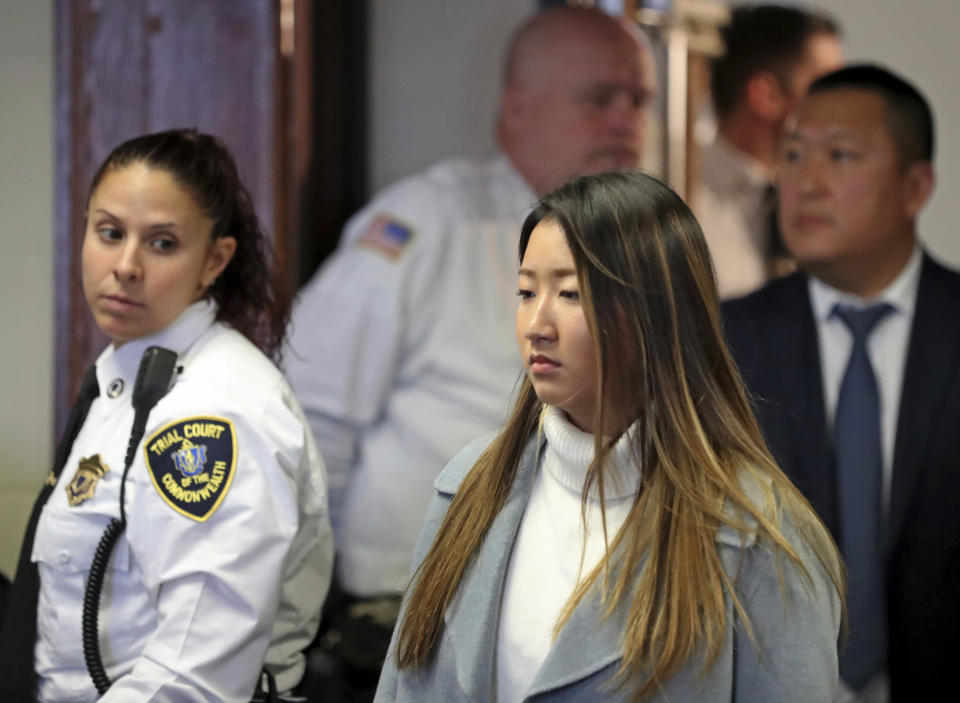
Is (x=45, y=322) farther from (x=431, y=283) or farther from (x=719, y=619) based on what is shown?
(x=719, y=619)

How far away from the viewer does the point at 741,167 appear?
2965 millimetres

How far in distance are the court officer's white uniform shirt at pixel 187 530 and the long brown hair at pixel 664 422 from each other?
47 cm

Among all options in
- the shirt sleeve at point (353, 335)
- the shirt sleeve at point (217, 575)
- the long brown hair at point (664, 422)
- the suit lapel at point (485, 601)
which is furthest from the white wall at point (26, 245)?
the long brown hair at point (664, 422)

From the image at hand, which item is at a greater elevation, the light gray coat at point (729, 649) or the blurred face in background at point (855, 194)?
the blurred face in background at point (855, 194)

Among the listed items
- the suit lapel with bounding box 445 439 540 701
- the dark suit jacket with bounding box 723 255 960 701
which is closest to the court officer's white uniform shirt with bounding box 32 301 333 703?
the suit lapel with bounding box 445 439 540 701

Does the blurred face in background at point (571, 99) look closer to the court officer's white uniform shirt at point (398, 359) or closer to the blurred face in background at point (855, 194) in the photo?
the court officer's white uniform shirt at point (398, 359)

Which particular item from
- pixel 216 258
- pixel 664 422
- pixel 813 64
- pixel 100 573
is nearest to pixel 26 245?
pixel 216 258

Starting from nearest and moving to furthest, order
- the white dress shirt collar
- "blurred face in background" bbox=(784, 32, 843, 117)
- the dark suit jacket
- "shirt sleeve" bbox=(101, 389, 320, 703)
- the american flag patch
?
"shirt sleeve" bbox=(101, 389, 320, 703)
the dark suit jacket
the white dress shirt collar
the american flag patch
"blurred face in background" bbox=(784, 32, 843, 117)

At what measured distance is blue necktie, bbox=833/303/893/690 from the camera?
245cm

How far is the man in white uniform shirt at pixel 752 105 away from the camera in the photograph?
294cm

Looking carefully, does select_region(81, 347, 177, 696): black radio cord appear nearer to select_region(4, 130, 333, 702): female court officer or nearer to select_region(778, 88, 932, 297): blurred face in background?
select_region(4, 130, 333, 702): female court officer

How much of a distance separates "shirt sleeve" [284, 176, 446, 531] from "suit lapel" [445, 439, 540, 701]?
1.48 m

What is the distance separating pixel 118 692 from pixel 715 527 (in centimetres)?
78

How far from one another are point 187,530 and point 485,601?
1.44ft
